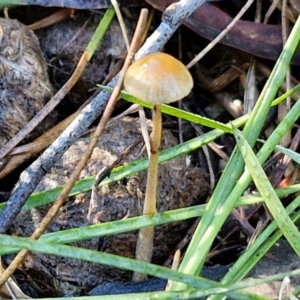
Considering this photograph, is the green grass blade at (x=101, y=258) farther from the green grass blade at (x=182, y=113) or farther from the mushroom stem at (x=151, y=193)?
the green grass blade at (x=182, y=113)

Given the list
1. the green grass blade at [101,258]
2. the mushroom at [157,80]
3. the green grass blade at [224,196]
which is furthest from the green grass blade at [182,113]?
the green grass blade at [101,258]

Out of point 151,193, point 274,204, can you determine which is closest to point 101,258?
point 151,193

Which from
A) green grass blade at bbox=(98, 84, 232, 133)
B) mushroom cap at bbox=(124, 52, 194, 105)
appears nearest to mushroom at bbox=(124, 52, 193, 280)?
mushroom cap at bbox=(124, 52, 194, 105)

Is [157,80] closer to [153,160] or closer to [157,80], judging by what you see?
[157,80]

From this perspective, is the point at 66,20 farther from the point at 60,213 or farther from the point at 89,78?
the point at 60,213

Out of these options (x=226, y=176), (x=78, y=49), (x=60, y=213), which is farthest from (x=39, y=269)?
(x=78, y=49)

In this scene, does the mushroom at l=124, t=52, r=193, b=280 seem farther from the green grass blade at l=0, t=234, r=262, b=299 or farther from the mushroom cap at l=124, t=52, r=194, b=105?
the green grass blade at l=0, t=234, r=262, b=299

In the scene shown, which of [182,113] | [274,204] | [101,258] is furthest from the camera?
[182,113]
